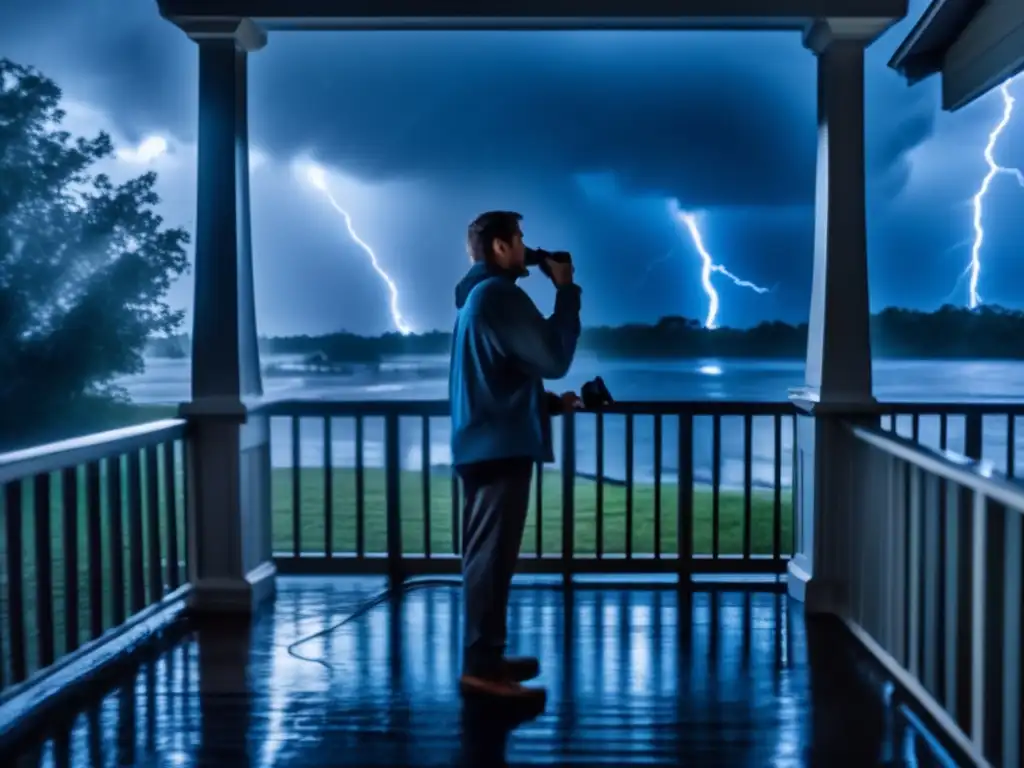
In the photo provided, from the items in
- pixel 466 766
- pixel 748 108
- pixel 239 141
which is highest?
pixel 748 108

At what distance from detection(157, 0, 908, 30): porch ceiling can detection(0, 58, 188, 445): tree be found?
5.16m

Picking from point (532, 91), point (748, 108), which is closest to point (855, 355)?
point (748, 108)

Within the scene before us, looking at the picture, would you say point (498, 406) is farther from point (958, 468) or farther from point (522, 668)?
point (958, 468)

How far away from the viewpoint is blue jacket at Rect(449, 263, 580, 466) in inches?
94.7

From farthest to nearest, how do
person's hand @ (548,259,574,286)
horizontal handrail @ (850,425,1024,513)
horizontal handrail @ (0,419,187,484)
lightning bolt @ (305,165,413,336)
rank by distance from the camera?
1. lightning bolt @ (305,165,413,336)
2. person's hand @ (548,259,574,286)
3. horizontal handrail @ (0,419,187,484)
4. horizontal handrail @ (850,425,1024,513)

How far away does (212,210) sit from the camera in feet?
11.3

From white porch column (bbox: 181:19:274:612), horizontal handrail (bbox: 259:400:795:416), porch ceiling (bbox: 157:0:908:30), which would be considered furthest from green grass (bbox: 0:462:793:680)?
porch ceiling (bbox: 157:0:908:30)

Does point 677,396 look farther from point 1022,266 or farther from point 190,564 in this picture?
point 190,564

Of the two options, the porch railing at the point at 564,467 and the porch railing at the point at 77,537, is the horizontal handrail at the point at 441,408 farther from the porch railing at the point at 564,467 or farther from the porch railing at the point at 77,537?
the porch railing at the point at 77,537

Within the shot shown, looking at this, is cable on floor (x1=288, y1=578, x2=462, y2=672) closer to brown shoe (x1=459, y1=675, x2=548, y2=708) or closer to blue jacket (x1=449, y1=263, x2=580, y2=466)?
brown shoe (x1=459, y1=675, x2=548, y2=708)

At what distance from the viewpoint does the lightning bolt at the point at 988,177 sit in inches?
153

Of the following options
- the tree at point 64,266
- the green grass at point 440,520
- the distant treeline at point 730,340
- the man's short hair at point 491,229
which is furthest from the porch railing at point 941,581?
→ the tree at point 64,266

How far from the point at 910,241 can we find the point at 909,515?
5.39 feet

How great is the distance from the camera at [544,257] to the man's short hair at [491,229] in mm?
77
